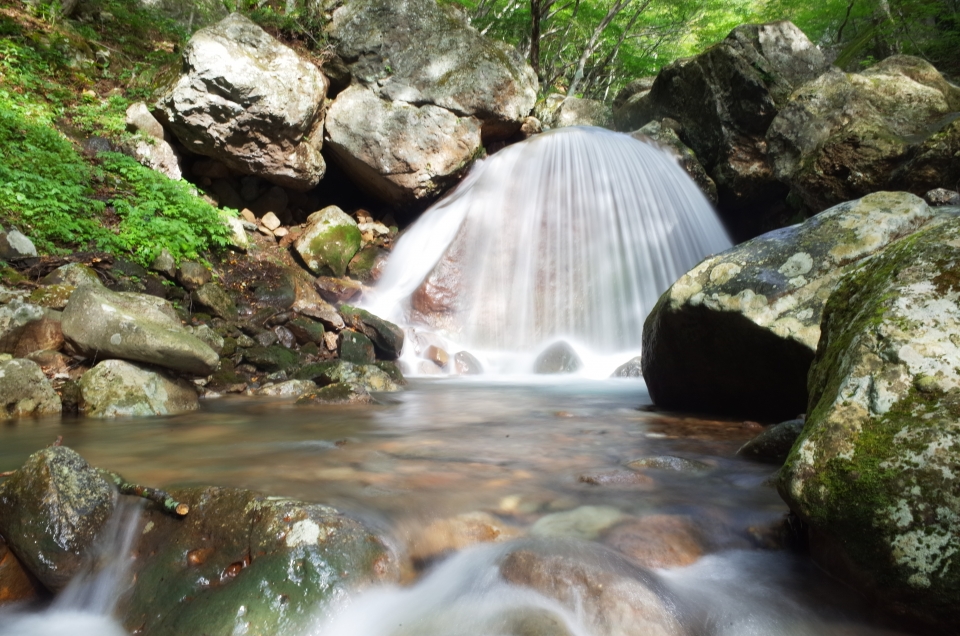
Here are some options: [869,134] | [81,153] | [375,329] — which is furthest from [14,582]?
[869,134]

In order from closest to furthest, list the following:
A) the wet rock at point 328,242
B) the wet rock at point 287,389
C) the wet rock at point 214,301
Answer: the wet rock at point 287,389, the wet rock at point 214,301, the wet rock at point 328,242

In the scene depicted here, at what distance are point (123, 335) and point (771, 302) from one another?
16.9 feet

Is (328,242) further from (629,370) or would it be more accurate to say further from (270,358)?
(629,370)

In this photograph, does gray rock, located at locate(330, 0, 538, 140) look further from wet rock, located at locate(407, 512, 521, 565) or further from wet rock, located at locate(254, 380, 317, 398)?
wet rock, located at locate(407, 512, 521, 565)

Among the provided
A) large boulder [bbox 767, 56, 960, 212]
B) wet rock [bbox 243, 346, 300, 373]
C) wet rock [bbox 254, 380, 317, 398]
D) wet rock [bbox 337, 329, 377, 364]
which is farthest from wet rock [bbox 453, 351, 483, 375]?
large boulder [bbox 767, 56, 960, 212]

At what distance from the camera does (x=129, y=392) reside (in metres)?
4.80

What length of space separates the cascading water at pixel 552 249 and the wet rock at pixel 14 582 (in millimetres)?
7246

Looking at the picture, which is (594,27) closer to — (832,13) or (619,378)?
(832,13)

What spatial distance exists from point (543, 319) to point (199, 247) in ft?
19.1

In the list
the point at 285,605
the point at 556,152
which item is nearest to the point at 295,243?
the point at 556,152

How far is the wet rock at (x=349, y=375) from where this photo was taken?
20.7 feet

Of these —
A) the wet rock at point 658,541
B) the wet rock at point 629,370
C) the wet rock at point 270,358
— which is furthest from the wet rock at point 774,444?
the wet rock at point 270,358

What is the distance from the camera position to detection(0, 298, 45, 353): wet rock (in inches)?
193

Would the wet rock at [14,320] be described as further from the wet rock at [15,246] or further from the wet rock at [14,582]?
the wet rock at [14,582]
